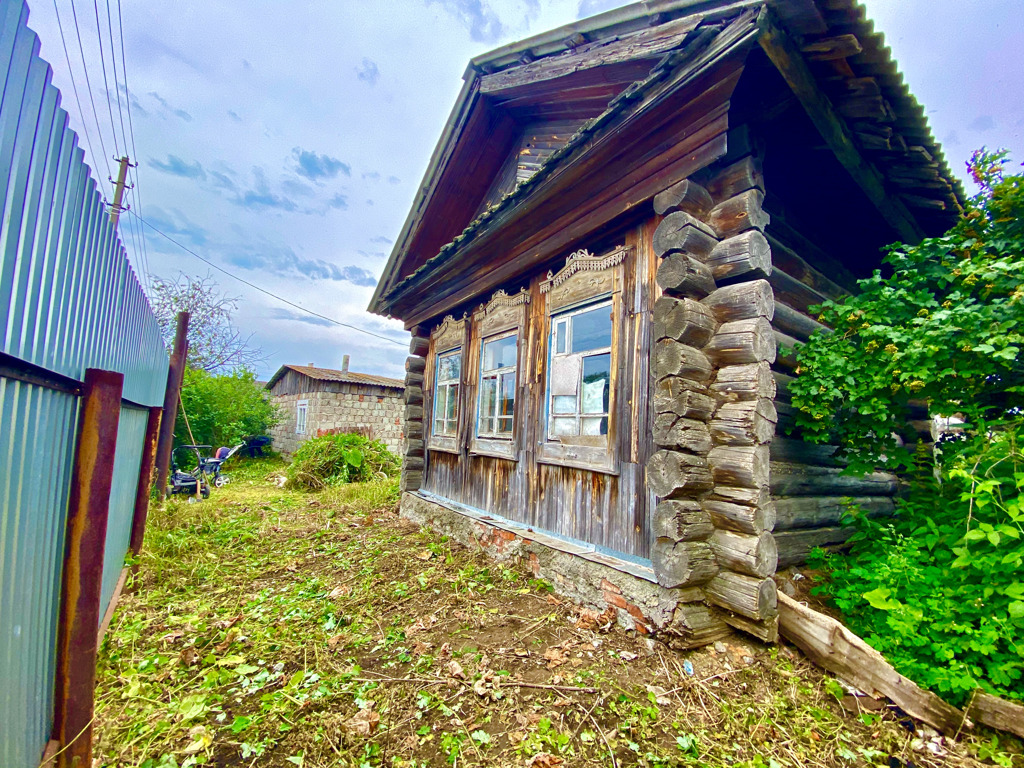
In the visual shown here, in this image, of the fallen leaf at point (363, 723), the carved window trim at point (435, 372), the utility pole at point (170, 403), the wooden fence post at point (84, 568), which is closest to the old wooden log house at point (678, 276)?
the carved window trim at point (435, 372)

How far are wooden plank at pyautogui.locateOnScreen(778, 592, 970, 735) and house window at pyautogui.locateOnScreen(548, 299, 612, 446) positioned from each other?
1.87m

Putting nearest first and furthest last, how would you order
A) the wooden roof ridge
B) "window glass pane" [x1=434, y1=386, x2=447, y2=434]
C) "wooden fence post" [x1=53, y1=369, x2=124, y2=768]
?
"wooden fence post" [x1=53, y1=369, x2=124, y2=768] < the wooden roof ridge < "window glass pane" [x1=434, y1=386, x2=447, y2=434]

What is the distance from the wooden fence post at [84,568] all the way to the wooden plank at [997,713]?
173 inches

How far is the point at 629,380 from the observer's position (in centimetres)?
389

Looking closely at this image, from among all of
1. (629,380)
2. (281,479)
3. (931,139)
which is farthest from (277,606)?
(281,479)

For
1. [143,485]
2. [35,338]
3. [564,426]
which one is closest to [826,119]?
[564,426]

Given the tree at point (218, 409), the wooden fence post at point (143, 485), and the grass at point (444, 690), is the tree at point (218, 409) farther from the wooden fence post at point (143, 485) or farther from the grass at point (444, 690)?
the grass at point (444, 690)

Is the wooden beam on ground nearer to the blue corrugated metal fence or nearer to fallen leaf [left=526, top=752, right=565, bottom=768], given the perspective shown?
the blue corrugated metal fence

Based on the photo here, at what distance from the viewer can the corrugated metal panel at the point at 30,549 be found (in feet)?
4.97

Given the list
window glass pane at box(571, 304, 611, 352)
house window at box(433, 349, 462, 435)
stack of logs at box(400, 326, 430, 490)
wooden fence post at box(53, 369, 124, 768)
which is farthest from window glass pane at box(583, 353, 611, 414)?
stack of logs at box(400, 326, 430, 490)

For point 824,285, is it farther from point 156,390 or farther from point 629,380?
point 156,390

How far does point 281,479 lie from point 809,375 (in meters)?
13.0

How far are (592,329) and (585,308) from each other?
25 cm

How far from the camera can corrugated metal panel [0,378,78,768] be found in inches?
59.6
